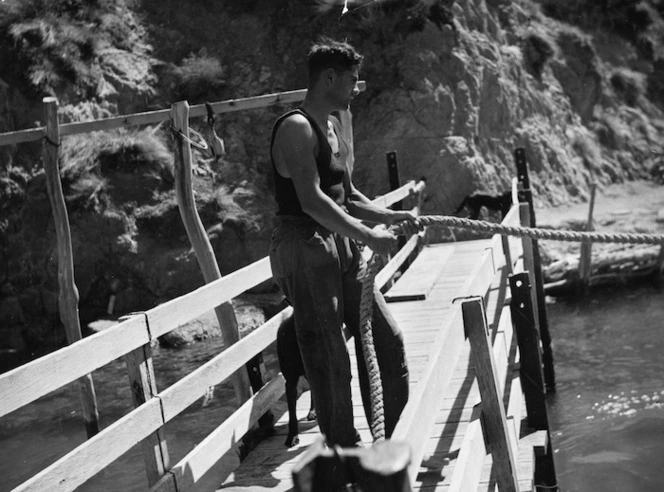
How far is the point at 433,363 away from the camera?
306cm

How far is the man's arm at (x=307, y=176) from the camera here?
366cm

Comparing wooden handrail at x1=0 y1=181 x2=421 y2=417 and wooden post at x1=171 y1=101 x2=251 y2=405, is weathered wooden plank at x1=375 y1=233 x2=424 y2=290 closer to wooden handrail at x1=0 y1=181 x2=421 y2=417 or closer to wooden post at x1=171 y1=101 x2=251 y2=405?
wooden post at x1=171 y1=101 x2=251 y2=405

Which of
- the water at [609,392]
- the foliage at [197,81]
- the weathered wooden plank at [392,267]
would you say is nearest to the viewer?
the weathered wooden plank at [392,267]

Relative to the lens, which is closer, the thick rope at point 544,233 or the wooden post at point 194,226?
the thick rope at point 544,233

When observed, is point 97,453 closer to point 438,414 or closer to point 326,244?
point 326,244

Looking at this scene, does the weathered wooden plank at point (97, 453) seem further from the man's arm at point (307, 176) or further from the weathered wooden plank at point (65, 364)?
the man's arm at point (307, 176)

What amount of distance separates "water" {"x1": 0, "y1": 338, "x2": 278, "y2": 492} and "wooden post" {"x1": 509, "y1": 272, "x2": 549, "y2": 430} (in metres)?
3.70

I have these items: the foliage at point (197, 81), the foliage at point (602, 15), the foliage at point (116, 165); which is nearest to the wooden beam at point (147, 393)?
the foliage at point (116, 165)

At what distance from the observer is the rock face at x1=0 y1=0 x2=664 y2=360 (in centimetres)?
1535

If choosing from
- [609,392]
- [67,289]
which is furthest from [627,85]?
[67,289]

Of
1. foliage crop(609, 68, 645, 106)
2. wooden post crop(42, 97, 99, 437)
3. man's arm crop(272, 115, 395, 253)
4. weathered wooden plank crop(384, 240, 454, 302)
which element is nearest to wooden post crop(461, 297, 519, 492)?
man's arm crop(272, 115, 395, 253)

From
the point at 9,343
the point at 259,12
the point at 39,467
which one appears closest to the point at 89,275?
the point at 9,343

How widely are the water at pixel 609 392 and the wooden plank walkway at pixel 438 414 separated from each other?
1832 mm

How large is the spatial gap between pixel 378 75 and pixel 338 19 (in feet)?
5.97
